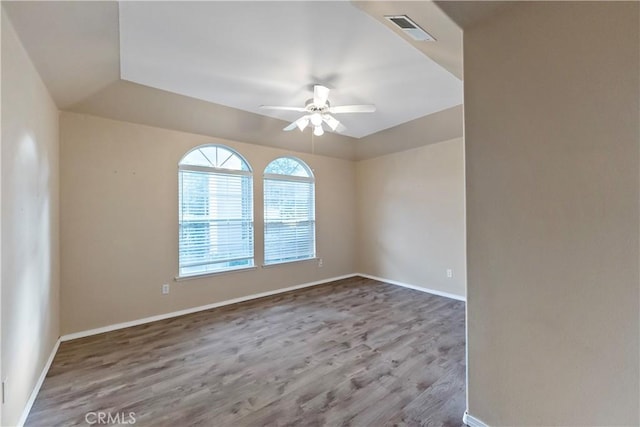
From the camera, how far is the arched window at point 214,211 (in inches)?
151

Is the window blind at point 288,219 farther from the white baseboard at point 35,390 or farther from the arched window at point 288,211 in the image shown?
the white baseboard at point 35,390

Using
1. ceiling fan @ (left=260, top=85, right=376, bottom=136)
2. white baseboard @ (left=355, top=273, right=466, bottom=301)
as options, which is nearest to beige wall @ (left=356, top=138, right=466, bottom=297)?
white baseboard @ (left=355, top=273, right=466, bottom=301)

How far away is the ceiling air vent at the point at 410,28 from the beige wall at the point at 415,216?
276 centimetres

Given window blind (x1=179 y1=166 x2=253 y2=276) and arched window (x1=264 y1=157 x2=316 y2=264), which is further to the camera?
arched window (x1=264 y1=157 x2=316 y2=264)

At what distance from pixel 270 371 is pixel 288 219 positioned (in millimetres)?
2869

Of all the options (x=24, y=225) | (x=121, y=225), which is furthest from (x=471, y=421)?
(x=121, y=225)

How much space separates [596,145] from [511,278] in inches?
29.6

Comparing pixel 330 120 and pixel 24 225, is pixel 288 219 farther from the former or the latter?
pixel 24 225

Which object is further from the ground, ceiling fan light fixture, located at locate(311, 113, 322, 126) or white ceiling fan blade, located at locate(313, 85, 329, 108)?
white ceiling fan blade, located at locate(313, 85, 329, 108)

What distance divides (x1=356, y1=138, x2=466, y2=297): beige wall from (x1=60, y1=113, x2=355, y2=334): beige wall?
2.70 meters

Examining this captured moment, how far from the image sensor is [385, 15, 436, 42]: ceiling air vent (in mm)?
1716

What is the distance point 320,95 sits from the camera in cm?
280

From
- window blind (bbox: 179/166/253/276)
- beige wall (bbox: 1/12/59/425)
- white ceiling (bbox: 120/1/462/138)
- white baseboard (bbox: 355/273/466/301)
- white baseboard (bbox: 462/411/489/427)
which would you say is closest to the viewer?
beige wall (bbox: 1/12/59/425)

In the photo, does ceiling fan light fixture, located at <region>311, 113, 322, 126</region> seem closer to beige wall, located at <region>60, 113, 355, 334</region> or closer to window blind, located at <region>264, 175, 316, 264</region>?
beige wall, located at <region>60, 113, 355, 334</region>
